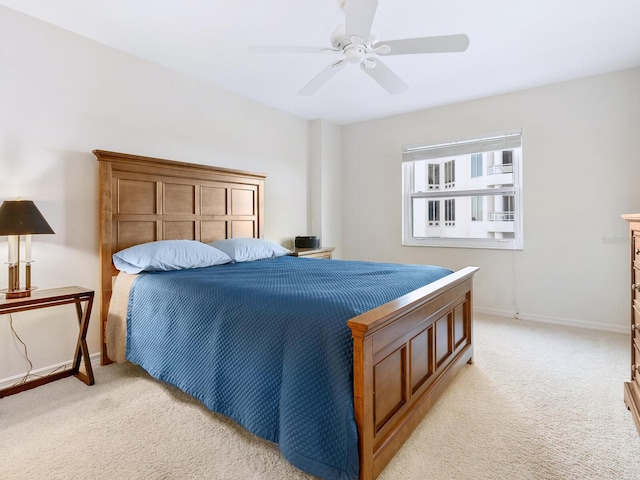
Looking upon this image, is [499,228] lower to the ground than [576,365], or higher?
higher

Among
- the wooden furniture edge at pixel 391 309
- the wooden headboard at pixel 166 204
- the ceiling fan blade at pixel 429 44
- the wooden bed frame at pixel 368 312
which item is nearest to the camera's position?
the wooden furniture edge at pixel 391 309

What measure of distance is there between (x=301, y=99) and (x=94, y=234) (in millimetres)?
2557

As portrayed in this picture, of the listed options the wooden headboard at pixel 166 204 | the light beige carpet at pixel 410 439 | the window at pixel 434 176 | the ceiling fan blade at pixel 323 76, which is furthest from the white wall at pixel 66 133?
the window at pixel 434 176

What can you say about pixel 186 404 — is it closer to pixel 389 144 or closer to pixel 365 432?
pixel 365 432

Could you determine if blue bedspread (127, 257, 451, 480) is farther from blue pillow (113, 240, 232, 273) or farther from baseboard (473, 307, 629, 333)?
baseboard (473, 307, 629, 333)

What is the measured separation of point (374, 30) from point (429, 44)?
24.3 inches

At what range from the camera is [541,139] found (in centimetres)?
357

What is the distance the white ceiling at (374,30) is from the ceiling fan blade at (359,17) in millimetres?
482

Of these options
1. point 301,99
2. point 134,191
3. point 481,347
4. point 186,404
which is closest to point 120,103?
point 134,191

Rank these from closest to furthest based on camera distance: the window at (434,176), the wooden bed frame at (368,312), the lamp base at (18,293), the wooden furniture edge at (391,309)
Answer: the wooden furniture edge at (391,309)
the wooden bed frame at (368,312)
the lamp base at (18,293)
the window at (434,176)

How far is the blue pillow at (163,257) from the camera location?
2439mm

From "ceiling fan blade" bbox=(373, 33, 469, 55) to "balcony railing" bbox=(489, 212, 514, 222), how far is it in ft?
8.01

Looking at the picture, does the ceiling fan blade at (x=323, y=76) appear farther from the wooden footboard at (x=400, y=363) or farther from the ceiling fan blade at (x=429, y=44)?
the wooden footboard at (x=400, y=363)

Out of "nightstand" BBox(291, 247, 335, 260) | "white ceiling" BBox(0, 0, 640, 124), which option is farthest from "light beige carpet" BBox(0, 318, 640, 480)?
"white ceiling" BBox(0, 0, 640, 124)
